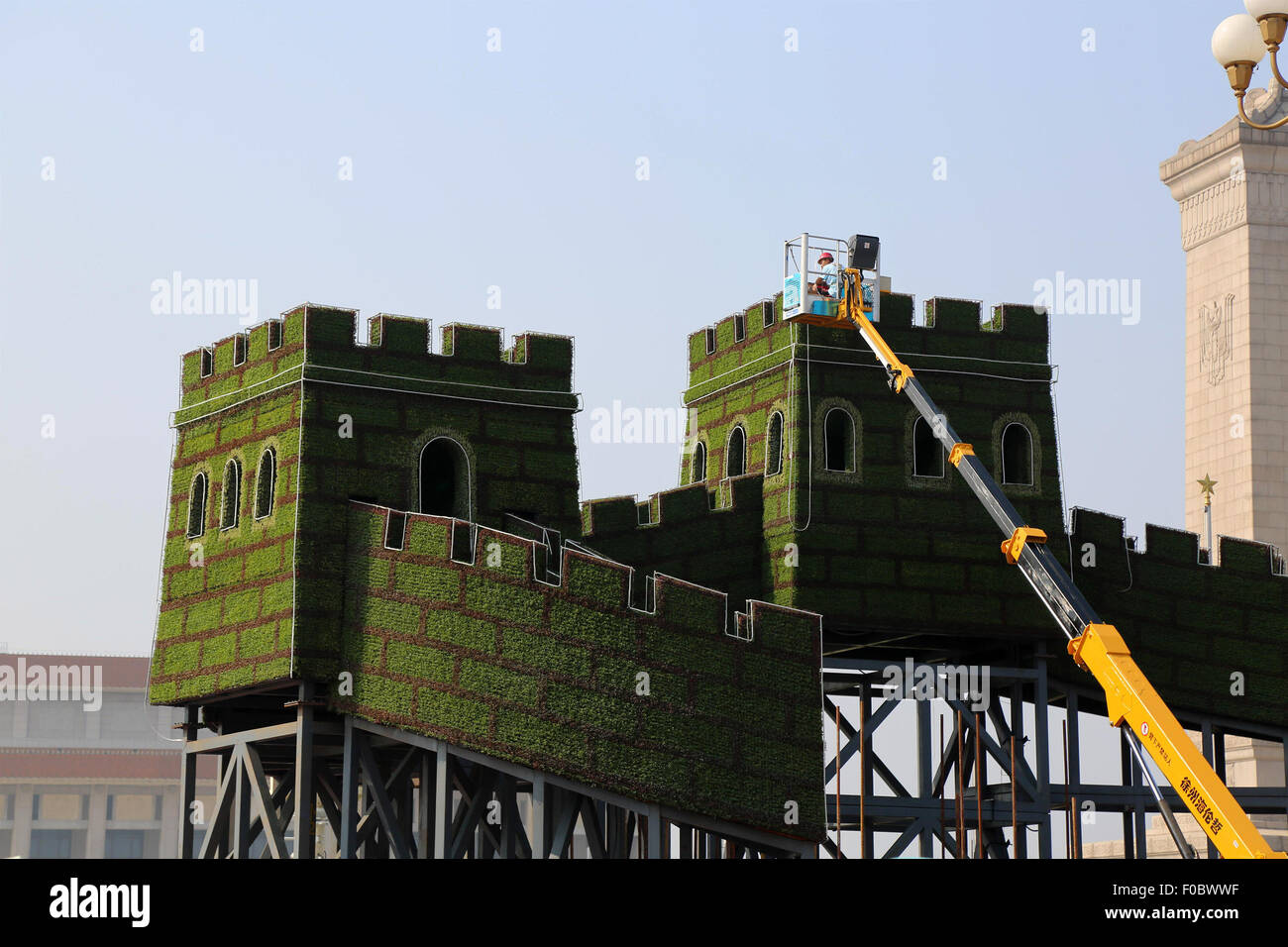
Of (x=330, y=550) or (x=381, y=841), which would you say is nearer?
(x=330, y=550)

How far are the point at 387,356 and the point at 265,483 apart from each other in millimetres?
→ 3791

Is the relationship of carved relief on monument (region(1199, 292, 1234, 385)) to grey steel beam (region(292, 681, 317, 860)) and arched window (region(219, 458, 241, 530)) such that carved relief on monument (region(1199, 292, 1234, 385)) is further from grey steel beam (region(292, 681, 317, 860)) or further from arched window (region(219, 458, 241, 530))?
grey steel beam (region(292, 681, 317, 860))

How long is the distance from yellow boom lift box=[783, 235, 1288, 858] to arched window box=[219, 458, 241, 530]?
1274cm

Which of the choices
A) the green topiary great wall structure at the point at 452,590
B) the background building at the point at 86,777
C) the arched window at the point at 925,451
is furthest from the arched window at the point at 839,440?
the background building at the point at 86,777

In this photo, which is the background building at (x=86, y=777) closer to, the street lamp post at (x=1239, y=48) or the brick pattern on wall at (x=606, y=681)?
the brick pattern on wall at (x=606, y=681)

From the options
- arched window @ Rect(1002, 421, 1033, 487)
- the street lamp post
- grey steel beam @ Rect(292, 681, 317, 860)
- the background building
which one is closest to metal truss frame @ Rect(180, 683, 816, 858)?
grey steel beam @ Rect(292, 681, 317, 860)

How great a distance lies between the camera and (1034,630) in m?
43.9

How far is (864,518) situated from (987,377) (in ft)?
16.1

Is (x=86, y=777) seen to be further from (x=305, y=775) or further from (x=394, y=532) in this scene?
(x=394, y=532)

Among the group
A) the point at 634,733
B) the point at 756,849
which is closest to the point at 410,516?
the point at 634,733
